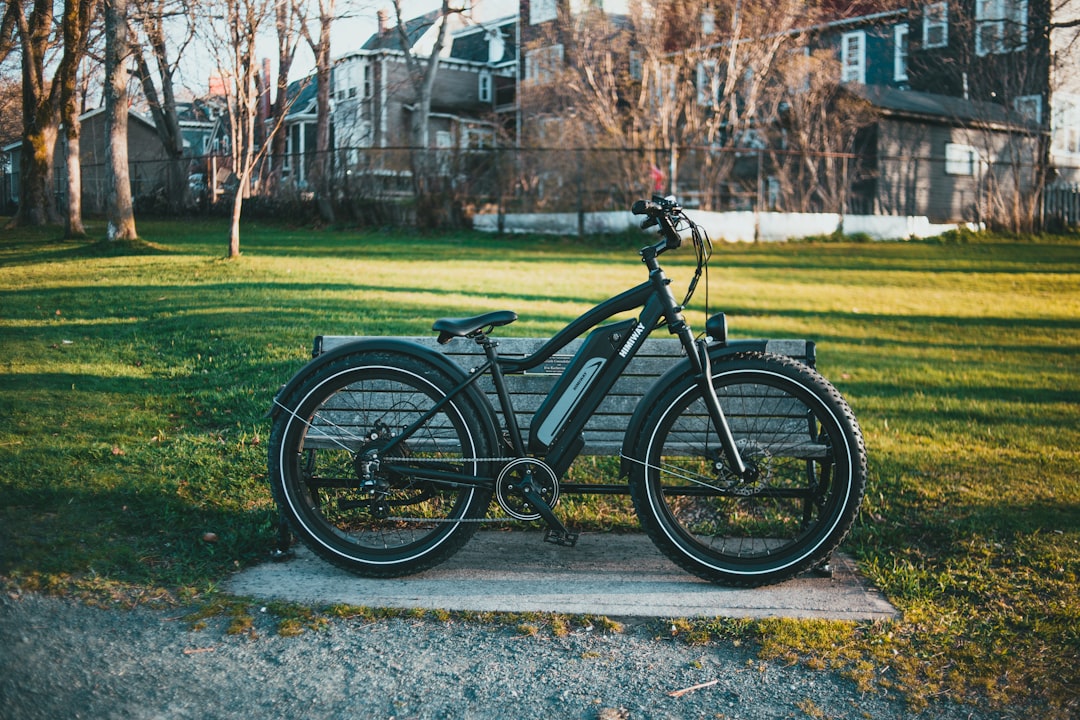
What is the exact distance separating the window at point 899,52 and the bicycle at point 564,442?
111ft

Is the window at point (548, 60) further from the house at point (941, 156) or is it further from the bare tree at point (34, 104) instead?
the bare tree at point (34, 104)

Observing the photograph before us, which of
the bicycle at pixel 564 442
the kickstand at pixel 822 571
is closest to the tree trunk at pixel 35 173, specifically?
the bicycle at pixel 564 442

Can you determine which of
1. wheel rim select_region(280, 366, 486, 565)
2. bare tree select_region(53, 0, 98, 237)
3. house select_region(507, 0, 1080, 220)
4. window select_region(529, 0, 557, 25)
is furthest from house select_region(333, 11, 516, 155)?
wheel rim select_region(280, 366, 486, 565)

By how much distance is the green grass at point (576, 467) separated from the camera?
141 inches

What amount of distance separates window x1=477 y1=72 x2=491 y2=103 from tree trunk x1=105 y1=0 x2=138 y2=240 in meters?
33.4

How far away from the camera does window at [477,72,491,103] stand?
160 ft

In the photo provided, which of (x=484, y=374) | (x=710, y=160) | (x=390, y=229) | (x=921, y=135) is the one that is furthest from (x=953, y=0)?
→ (x=921, y=135)

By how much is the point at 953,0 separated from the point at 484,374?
1530 centimetres

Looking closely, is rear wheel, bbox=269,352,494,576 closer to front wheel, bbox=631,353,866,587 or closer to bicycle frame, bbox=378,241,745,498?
bicycle frame, bbox=378,241,745,498

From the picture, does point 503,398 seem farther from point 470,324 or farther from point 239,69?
point 239,69

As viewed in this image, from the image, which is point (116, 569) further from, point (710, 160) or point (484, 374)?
point (710, 160)

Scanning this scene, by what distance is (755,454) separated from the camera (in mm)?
4059

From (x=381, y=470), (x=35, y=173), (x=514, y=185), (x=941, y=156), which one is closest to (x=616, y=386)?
(x=381, y=470)

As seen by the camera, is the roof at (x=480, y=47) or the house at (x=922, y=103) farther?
the roof at (x=480, y=47)
